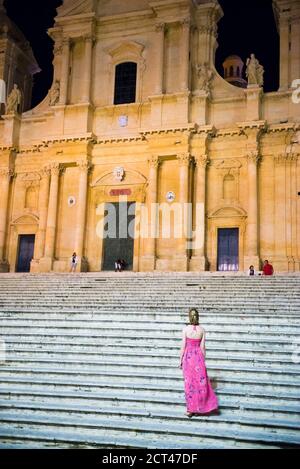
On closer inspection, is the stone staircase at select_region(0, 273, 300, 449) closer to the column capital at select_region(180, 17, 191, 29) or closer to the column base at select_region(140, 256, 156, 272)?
the column base at select_region(140, 256, 156, 272)

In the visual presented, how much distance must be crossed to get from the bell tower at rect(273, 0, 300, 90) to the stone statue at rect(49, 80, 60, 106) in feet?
36.5

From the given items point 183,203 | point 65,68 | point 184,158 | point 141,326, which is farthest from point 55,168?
point 141,326

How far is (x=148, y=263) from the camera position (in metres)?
23.3

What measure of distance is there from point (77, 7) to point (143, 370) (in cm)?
2222

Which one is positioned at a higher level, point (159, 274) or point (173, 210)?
point (173, 210)

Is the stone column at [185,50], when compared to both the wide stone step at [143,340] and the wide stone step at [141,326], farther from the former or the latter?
the wide stone step at [143,340]

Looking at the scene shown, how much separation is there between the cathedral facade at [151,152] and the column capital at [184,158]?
0.05 meters

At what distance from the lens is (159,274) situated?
1986 cm

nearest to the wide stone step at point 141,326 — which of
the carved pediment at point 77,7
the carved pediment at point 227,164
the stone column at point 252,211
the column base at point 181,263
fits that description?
the column base at point 181,263

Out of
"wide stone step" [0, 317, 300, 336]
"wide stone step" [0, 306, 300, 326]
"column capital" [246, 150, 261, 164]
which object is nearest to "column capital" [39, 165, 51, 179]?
"column capital" [246, 150, 261, 164]

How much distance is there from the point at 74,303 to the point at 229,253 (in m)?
10.00
